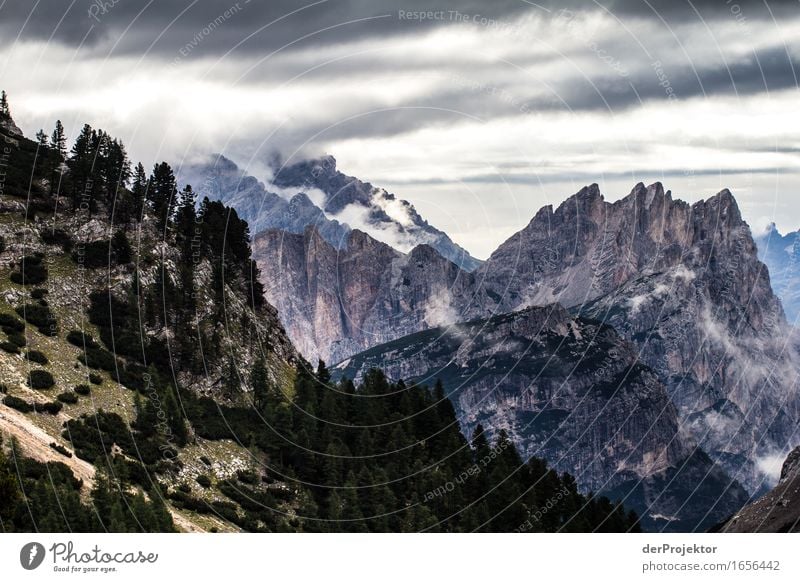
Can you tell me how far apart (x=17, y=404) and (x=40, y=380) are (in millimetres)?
10968

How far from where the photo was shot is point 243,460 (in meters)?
158

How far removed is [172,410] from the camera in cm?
15500

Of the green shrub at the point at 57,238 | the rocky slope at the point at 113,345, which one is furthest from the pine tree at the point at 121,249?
the green shrub at the point at 57,238

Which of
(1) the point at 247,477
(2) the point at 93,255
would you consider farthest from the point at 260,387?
(2) the point at 93,255

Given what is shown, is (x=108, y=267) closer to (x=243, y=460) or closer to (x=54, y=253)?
(x=54, y=253)

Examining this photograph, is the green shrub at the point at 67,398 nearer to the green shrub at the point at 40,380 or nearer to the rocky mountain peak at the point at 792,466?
the green shrub at the point at 40,380

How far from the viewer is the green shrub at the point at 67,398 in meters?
140

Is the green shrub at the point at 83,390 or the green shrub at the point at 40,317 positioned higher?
the green shrub at the point at 40,317

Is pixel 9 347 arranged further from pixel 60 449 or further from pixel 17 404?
pixel 60 449

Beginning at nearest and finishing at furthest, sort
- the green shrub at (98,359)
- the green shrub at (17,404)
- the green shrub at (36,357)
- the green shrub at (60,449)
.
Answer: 1. the green shrub at (60,449)
2. the green shrub at (17,404)
3. the green shrub at (36,357)
4. the green shrub at (98,359)

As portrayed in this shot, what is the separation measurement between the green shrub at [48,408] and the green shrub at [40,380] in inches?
209

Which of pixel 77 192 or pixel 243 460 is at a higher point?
pixel 77 192
